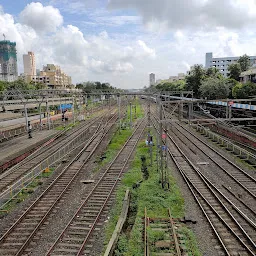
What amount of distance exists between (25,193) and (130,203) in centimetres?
596

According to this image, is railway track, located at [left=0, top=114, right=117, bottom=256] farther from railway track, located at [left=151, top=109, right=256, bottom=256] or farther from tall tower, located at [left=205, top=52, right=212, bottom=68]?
tall tower, located at [left=205, top=52, right=212, bottom=68]

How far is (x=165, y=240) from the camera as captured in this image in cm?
1062

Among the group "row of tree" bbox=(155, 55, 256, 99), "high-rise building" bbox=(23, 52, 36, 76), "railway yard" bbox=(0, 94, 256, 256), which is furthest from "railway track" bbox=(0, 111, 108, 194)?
"high-rise building" bbox=(23, 52, 36, 76)

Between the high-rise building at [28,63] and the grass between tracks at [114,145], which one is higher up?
the high-rise building at [28,63]

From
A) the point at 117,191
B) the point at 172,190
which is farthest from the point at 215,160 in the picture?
the point at 117,191

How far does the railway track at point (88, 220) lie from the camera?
33.4 ft

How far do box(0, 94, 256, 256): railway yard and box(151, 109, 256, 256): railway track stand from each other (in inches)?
1.6

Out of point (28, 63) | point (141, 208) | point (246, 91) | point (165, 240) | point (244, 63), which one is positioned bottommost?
point (165, 240)

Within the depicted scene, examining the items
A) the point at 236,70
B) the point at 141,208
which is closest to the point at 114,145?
the point at 141,208

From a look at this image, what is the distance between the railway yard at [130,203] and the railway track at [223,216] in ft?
0.13

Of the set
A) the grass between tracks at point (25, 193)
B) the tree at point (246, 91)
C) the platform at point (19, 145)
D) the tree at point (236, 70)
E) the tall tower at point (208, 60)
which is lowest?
the grass between tracks at point (25, 193)

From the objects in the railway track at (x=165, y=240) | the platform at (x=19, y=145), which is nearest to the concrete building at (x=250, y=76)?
the platform at (x=19, y=145)

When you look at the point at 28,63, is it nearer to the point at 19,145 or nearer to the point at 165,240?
the point at 19,145

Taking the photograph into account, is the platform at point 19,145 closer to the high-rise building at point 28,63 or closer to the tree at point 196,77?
the tree at point 196,77
